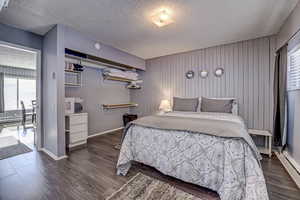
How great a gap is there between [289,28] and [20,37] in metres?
4.59

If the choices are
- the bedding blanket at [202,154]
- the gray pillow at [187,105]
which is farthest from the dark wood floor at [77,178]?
the gray pillow at [187,105]

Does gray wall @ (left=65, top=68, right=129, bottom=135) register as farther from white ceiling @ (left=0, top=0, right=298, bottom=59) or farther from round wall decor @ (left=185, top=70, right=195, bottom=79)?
round wall decor @ (left=185, top=70, right=195, bottom=79)

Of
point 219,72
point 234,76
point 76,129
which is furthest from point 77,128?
point 234,76

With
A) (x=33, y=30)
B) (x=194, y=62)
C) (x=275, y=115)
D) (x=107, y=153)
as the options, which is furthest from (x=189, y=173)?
(x=33, y=30)

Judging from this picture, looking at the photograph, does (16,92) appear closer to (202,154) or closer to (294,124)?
(202,154)

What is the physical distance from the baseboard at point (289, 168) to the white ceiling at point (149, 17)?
230cm

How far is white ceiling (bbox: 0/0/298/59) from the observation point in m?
1.81

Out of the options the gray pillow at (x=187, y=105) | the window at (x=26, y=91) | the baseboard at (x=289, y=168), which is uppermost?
the window at (x=26, y=91)

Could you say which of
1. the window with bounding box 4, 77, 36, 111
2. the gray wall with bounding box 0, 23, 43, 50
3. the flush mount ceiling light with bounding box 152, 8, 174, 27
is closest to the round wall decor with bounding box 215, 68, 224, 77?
the flush mount ceiling light with bounding box 152, 8, 174, 27

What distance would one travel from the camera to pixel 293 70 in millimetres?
2102

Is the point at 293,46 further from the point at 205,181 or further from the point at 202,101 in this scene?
the point at 205,181

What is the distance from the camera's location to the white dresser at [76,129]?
2727 millimetres

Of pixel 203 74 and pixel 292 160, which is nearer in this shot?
→ pixel 292 160

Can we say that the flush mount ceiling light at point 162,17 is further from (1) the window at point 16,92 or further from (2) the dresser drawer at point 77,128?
(1) the window at point 16,92
